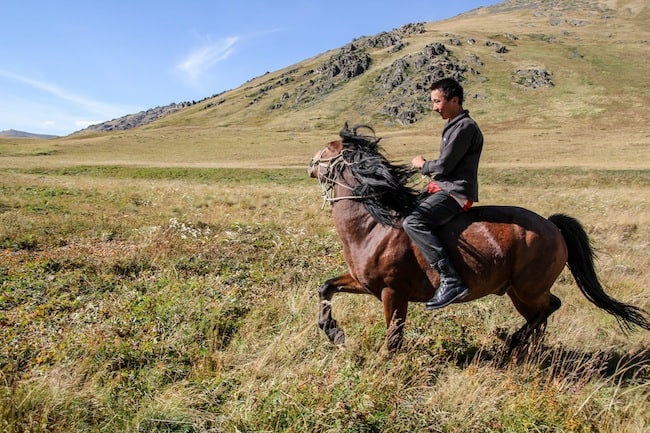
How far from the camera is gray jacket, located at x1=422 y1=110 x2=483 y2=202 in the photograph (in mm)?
4992

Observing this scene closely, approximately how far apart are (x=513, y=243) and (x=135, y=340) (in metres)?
4.88

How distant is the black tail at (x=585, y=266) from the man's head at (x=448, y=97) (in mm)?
2205

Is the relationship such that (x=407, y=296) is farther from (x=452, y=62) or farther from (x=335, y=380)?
(x=452, y=62)

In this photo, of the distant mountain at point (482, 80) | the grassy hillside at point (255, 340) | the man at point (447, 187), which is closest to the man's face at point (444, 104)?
the man at point (447, 187)

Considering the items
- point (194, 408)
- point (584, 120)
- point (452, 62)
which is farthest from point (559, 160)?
point (452, 62)

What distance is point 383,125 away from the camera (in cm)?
11956

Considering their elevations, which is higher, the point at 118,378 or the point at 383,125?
the point at 383,125

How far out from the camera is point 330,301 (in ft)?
18.5

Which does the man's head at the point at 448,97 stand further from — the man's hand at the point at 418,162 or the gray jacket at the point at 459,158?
the man's hand at the point at 418,162

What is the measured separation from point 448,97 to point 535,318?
10.0ft

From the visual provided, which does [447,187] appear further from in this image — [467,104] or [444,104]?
[467,104]

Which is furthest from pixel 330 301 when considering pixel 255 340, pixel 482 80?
pixel 482 80

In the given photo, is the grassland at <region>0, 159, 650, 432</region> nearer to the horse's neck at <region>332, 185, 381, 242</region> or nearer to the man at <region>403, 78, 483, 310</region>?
the man at <region>403, 78, 483, 310</region>

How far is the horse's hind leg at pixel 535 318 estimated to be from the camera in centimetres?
551
